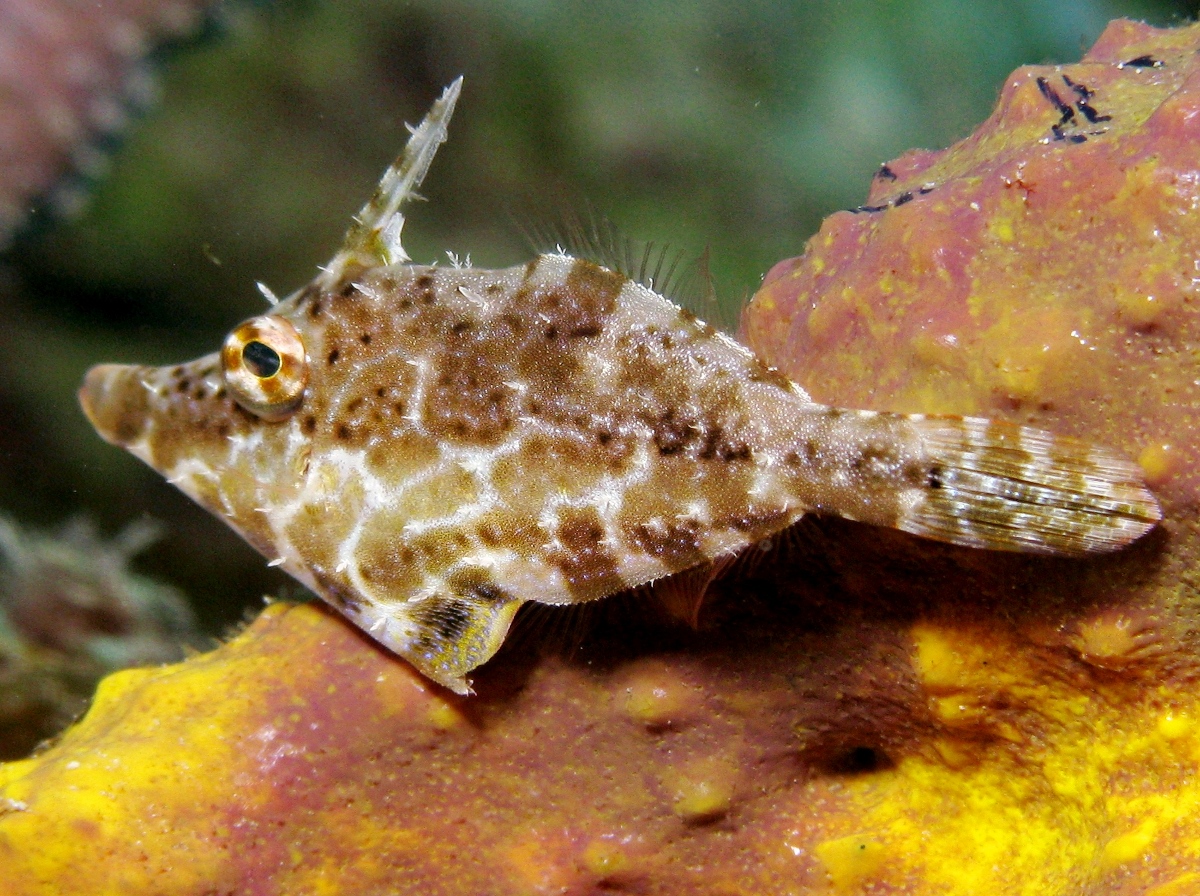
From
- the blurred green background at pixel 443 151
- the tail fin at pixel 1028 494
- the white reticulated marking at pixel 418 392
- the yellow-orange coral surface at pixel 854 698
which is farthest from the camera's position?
the blurred green background at pixel 443 151

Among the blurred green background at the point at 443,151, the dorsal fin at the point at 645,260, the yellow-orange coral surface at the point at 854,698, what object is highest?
the blurred green background at the point at 443,151

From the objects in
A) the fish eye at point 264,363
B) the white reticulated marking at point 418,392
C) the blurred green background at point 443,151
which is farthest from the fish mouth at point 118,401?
the blurred green background at point 443,151

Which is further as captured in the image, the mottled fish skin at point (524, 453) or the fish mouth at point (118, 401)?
the fish mouth at point (118, 401)

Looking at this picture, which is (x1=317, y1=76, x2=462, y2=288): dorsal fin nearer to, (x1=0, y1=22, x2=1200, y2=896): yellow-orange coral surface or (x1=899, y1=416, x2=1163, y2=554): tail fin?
(x1=0, y1=22, x2=1200, y2=896): yellow-orange coral surface

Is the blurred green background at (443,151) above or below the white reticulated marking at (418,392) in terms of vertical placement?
above

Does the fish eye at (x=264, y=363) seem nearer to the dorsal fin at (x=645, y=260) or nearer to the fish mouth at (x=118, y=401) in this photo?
the fish mouth at (x=118, y=401)

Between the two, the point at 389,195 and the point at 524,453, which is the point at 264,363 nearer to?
the point at 389,195

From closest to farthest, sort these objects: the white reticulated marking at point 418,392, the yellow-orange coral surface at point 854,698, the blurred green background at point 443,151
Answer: the yellow-orange coral surface at point 854,698, the white reticulated marking at point 418,392, the blurred green background at point 443,151
